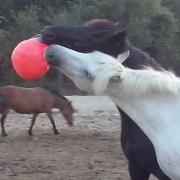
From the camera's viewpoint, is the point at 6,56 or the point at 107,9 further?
the point at 107,9

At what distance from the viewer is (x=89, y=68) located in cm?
230

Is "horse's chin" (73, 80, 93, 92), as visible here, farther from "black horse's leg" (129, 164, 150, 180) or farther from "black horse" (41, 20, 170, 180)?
"black horse's leg" (129, 164, 150, 180)

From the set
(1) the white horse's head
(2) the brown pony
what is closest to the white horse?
(1) the white horse's head

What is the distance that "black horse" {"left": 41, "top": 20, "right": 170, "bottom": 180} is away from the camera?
2951mm

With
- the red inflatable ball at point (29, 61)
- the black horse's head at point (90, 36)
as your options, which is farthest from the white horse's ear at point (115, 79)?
the black horse's head at point (90, 36)

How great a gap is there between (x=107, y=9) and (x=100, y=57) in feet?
56.0

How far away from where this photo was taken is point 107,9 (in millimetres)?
19203

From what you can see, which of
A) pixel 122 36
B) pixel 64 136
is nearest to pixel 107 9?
pixel 64 136

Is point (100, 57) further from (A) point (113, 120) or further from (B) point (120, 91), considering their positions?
(A) point (113, 120)

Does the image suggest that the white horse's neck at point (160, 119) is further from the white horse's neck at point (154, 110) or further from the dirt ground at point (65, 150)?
the dirt ground at point (65, 150)

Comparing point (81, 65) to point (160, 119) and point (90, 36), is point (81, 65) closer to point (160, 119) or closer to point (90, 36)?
point (160, 119)

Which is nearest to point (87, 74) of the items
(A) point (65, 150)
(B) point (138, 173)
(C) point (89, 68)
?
(C) point (89, 68)

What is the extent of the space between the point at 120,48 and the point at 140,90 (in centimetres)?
82

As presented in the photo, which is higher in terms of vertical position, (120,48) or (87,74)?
(87,74)
